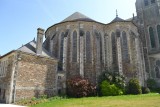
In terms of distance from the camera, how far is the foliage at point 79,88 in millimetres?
20788

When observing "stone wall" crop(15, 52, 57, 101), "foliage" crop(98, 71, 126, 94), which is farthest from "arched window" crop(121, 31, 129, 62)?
"stone wall" crop(15, 52, 57, 101)

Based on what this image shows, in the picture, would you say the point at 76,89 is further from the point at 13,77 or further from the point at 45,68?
the point at 13,77

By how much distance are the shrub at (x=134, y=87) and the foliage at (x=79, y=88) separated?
5.07 m

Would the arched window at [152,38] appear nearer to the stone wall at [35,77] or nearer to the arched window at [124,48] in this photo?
the arched window at [124,48]

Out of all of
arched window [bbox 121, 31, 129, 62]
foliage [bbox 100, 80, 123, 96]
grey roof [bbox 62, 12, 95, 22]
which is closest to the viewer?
foliage [bbox 100, 80, 123, 96]

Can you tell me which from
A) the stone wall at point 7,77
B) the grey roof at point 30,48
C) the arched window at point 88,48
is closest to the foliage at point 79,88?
the arched window at point 88,48

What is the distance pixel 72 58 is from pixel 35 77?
732 cm

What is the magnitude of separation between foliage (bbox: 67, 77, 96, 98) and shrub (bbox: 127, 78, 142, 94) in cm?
507

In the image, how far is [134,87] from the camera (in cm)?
2253

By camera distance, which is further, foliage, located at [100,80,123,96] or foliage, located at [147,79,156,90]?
foliage, located at [147,79,156,90]

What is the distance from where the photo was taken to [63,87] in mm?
22500

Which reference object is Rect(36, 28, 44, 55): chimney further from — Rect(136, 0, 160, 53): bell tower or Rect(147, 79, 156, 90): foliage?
Rect(136, 0, 160, 53): bell tower

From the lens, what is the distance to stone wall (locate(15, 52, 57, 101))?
18141 millimetres

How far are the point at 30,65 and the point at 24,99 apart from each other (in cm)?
382
